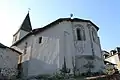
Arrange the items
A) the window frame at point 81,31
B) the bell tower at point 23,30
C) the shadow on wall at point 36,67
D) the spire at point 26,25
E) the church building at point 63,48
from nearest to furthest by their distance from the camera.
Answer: the church building at point 63,48 → the shadow on wall at point 36,67 → the window frame at point 81,31 → the bell tower at point 23,30 → the spire at point 26,25

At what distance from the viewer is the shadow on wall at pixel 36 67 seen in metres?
19.1

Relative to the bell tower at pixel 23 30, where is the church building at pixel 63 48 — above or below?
below

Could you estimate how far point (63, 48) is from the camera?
19.2 meters

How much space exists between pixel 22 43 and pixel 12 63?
164 inches

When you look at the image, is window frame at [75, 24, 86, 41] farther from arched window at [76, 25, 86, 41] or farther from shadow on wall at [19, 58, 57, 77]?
shadow on wall at [19, 58, 57, 77]

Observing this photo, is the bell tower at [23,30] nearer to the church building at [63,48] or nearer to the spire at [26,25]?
the spire at [26,25]

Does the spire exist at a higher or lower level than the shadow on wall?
higher

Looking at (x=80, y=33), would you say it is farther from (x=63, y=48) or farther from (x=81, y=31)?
(x=63, y=48)

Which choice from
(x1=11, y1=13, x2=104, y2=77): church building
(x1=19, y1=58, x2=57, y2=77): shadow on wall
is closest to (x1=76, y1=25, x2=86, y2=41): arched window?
(x1=11, y1=13, x2=104, y2=77): church building

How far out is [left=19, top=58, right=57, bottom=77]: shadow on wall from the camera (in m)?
19.1

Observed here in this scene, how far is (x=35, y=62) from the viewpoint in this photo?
69.0 feet

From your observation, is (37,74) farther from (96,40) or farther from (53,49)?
(96,40)

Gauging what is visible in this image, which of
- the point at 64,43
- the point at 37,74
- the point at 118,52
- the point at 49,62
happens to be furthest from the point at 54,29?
the point at 118,52

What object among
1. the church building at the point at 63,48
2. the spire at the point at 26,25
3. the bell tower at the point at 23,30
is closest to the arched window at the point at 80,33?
the church building at the point at 63,48
